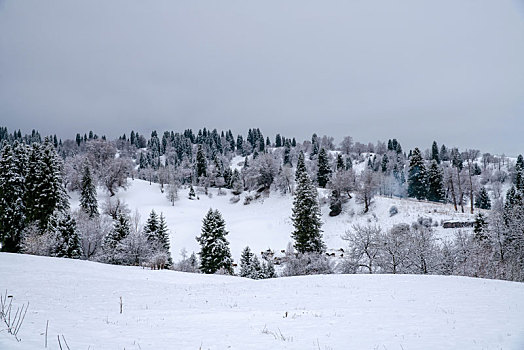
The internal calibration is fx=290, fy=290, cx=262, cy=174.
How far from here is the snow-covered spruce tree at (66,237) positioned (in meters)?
33.3

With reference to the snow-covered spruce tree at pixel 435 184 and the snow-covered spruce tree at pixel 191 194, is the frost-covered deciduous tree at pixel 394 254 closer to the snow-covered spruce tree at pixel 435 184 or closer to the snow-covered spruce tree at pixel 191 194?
the snow-covered spruce tree at pixel 435 184

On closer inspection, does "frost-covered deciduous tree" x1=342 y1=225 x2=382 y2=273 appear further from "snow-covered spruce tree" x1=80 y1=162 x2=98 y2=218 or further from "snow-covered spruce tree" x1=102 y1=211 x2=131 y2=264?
"snow-covered spruce tree" x1=80 y1=162 x2=98 y2=218

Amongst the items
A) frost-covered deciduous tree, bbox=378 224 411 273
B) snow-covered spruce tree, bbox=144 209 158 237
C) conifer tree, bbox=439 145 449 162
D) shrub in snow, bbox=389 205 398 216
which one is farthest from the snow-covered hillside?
conifer tree, bbox=439 145 449 162

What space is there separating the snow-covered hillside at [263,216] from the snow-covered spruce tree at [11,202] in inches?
893

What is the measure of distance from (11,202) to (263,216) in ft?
155

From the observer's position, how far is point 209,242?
39.5m

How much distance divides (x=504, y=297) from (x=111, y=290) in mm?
21825

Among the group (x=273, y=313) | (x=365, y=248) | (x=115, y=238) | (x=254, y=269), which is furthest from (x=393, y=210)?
(x=273, y=313)

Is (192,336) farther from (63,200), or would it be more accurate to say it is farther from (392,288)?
(63,200)

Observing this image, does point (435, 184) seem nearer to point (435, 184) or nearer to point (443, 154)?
point (435, 184)

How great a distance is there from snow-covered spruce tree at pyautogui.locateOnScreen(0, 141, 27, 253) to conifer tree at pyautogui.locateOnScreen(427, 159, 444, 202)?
8004 cm

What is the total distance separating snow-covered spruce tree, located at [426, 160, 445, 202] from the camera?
71.6 metres

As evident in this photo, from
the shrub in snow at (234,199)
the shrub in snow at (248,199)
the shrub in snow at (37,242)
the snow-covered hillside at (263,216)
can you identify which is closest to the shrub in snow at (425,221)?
the snow-covered hillside at (263,216)

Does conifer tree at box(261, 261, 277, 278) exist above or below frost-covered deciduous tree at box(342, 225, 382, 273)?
below
